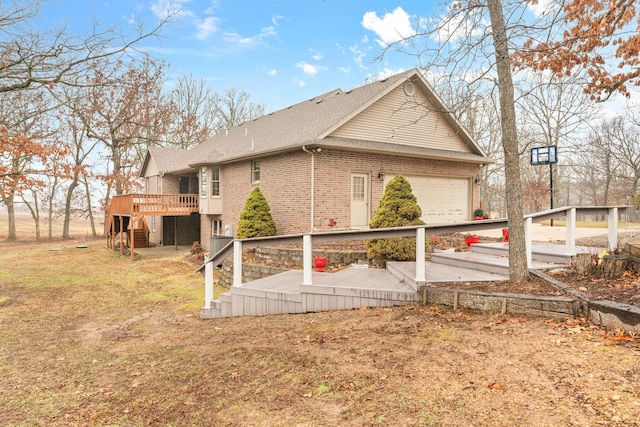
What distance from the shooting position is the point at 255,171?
50.5 ft

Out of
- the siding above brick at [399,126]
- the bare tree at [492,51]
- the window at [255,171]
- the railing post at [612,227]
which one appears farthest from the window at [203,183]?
the railing post at [612,227]

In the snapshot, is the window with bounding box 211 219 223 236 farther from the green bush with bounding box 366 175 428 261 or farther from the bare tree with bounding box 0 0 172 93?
the green bush with bounding box 366 175 428 261

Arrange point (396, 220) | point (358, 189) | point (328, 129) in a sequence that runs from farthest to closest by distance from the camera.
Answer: point (358, 189) < point (328, 129) < point (396, 220)

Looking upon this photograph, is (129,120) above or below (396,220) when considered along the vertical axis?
above

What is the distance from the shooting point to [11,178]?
44.7 feet

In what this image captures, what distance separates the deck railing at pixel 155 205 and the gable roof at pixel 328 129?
212cm

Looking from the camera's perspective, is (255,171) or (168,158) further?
(168,158)

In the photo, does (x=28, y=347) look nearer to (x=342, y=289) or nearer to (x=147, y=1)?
(x=342, y=289)

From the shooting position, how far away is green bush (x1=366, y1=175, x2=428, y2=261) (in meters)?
8.38

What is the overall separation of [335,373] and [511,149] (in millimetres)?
4157

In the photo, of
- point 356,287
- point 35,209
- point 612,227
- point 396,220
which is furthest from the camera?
point 35,209

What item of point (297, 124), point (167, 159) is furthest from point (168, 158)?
point (297, 124)

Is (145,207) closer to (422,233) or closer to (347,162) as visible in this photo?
(347,162)

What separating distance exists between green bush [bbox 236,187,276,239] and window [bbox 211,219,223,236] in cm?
522
